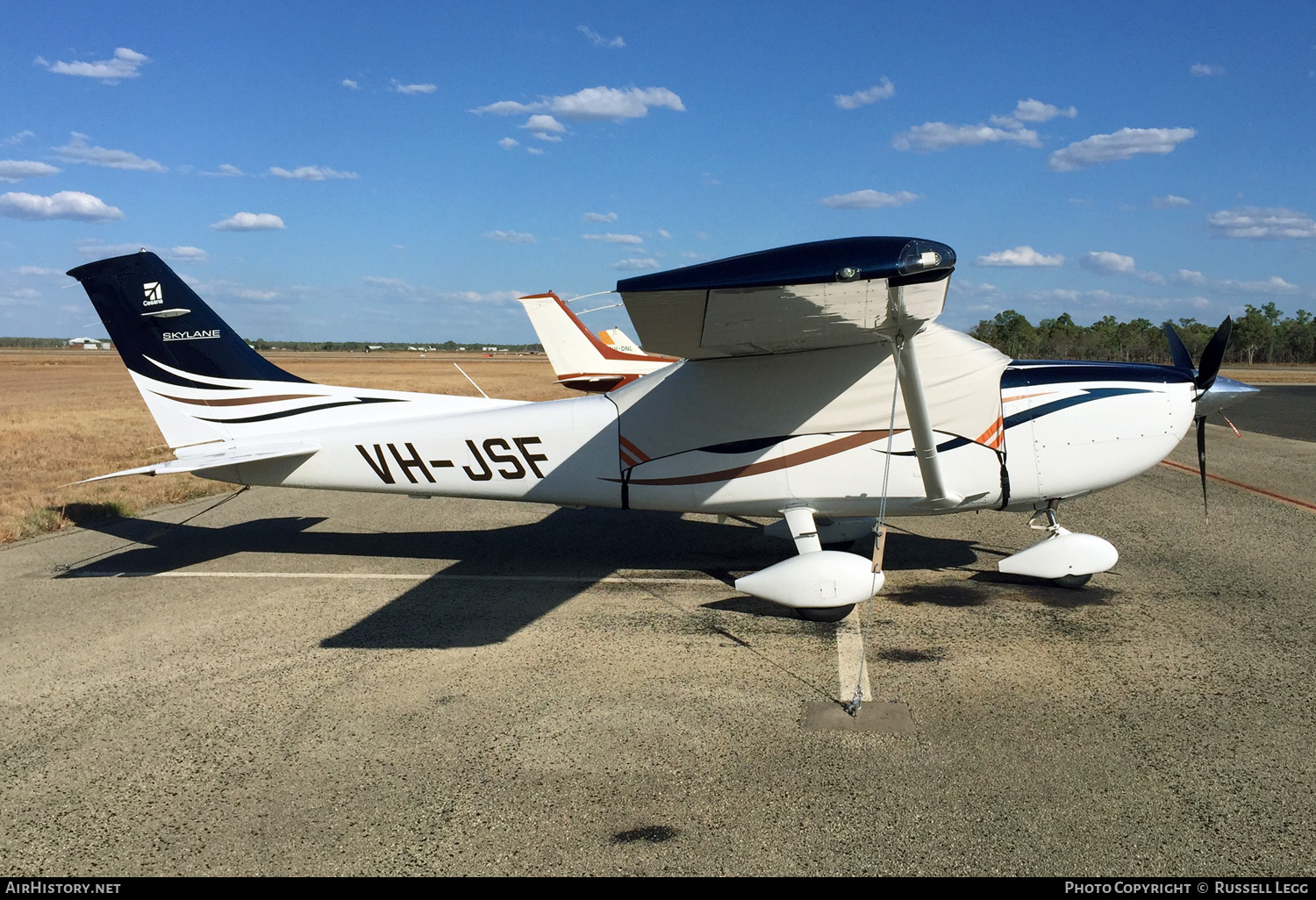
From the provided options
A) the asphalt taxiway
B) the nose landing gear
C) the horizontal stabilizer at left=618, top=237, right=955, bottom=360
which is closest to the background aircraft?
the asphalt taxiway

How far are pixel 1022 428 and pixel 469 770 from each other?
4979 mm

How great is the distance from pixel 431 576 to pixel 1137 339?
279 feet

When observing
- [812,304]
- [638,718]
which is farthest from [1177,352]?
[638,718]

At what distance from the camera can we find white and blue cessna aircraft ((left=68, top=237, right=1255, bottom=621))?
20.4 ft

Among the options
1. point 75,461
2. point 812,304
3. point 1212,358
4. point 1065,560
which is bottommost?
point 1065,560

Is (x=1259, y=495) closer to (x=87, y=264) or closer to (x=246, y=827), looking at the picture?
(x=246, y=827)

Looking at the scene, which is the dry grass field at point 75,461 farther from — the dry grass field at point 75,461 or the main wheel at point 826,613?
the main wheel at point 826,613

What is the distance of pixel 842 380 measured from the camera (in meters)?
6.36

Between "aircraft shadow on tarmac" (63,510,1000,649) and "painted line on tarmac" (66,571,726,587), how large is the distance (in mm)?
37

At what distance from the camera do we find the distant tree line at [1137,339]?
72750 mm

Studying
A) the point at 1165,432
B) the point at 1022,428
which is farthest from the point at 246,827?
the point at 1165,432

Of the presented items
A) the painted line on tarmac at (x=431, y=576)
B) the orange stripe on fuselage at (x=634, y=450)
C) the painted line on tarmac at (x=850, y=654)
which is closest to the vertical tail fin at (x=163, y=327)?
the painted line on tarmac at (x=431, y=576)

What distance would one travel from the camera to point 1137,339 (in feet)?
251

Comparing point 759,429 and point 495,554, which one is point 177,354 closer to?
point 495,554
